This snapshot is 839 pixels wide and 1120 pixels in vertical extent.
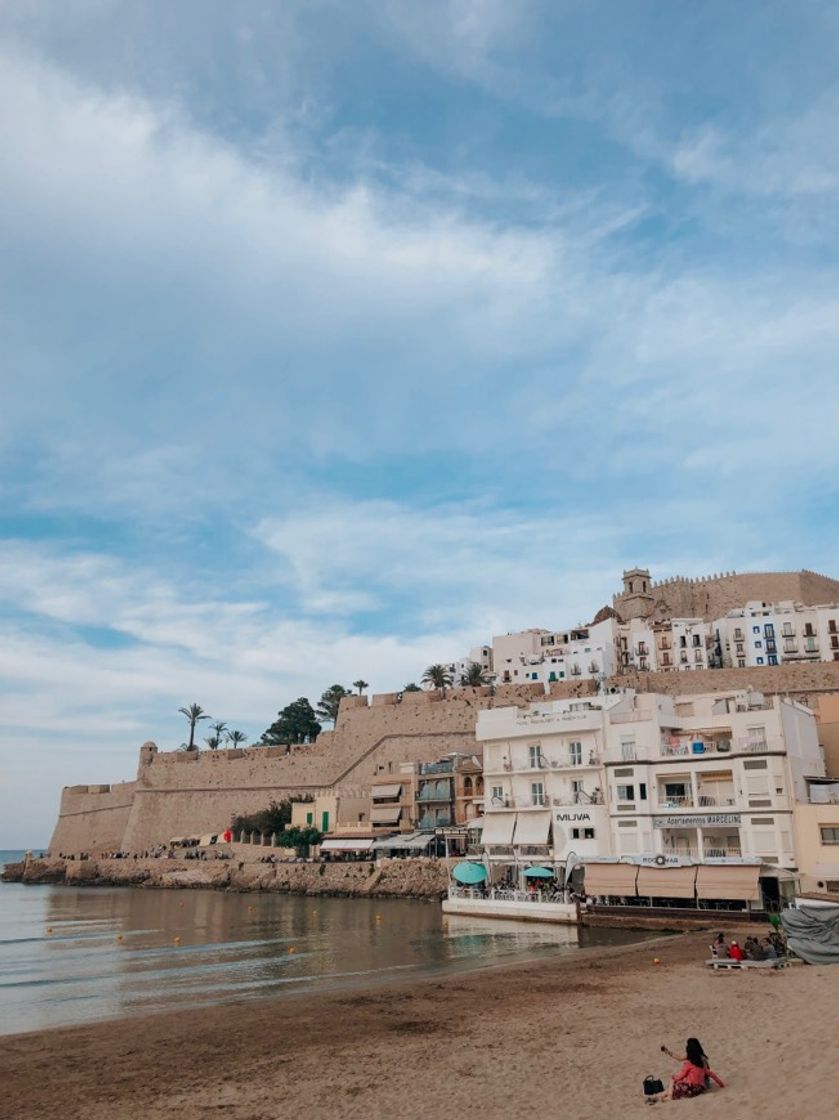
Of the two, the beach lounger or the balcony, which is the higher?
the balcony

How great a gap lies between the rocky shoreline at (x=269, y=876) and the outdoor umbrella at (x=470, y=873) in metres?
8.19

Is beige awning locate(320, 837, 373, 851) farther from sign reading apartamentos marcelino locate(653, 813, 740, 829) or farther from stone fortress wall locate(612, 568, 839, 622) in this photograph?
stone fortress wall locate(612, 568, 839, 622)

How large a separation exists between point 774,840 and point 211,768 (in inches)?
2371

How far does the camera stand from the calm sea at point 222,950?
80.3ft

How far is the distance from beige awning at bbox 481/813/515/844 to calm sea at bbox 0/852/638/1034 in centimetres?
433

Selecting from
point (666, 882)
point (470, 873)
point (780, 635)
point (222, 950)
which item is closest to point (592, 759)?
point (470, 873)

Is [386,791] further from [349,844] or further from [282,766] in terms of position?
[282,766]

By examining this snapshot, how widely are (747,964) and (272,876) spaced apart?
44356mm

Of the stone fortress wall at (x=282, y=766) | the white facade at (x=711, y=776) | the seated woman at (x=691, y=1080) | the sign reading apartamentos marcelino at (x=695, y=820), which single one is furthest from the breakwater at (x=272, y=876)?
the seated woman at (x=691, y=1080)

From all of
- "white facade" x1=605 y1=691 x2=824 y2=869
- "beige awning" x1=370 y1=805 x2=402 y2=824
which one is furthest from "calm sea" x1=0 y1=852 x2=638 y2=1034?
"beige awning" x1=370 y1=805 x2=402 y2=824

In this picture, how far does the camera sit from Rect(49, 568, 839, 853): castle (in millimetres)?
68312

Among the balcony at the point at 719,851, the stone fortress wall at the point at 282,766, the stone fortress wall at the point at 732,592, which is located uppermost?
the stone fortress wall at the point at 732,592

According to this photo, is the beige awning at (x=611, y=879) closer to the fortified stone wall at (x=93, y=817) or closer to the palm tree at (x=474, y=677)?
the palm tree at (x=474, y=677)

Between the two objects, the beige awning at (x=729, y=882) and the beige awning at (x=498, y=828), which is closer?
the beige awning at (x=729, y=882)
